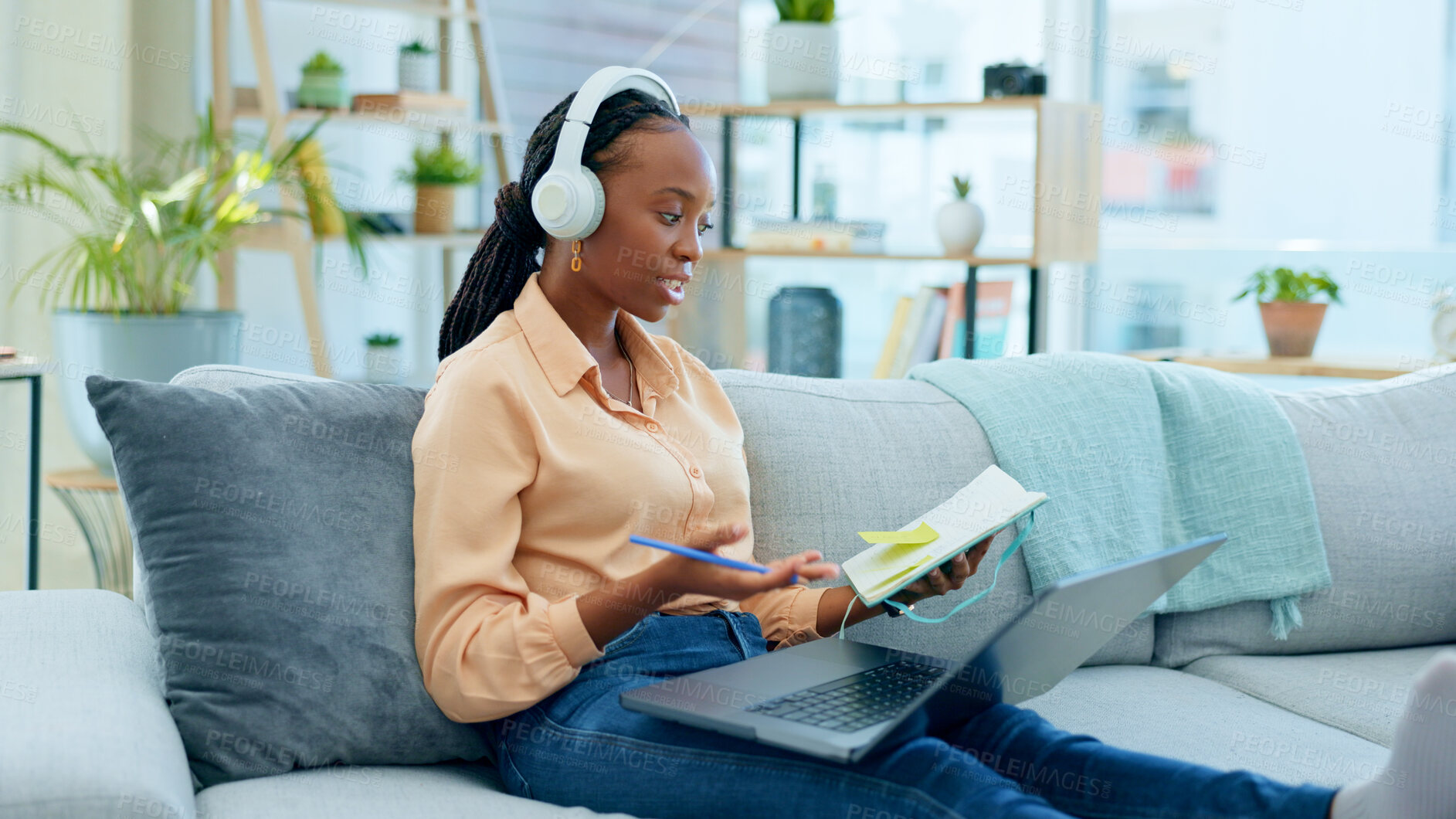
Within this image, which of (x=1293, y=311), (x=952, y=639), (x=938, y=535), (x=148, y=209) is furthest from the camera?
(x=1293, y=311)

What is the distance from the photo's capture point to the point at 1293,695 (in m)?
1.62

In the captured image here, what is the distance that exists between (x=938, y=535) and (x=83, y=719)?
79 centimetres

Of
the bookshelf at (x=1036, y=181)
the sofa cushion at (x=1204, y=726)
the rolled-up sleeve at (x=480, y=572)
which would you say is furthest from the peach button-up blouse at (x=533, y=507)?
the bookshelf at (x=1036, y=181)

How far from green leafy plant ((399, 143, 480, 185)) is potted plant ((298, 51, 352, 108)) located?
0.28 metres

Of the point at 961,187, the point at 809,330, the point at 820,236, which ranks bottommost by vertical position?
the point at 809,330

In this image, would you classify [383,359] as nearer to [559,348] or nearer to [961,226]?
[961,226]

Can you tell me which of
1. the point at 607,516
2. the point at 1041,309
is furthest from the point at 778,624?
the point at 1041,309

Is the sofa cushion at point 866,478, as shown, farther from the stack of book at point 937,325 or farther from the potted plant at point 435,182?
the potted plant at point 435,182

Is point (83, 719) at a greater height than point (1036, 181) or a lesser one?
lesser

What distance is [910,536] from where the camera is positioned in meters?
1.28

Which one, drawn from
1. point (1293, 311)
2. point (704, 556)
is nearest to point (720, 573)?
point (704, 556)

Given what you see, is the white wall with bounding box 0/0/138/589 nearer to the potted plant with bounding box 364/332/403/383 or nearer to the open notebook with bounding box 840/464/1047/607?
the potted plant with bounding box 364/332/403/383

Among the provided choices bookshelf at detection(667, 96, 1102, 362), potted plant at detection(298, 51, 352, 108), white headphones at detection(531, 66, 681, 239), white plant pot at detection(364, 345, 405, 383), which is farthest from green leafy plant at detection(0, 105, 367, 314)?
white headphones at detection(531, 66, 681, 239)

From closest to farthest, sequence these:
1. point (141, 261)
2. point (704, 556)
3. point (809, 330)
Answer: point (704, 556) < point (141, 261) < point (809, 330)
